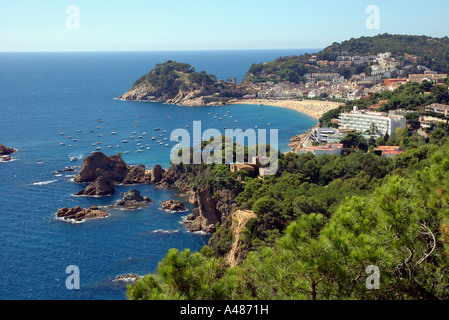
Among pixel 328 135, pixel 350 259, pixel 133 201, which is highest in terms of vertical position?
pixel 350 259

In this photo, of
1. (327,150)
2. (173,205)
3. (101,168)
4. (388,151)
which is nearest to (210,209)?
(173,205)

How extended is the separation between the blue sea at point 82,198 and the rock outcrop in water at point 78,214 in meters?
0.58

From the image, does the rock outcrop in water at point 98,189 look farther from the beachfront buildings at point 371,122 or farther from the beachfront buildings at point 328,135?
the beachfront buildings at point 371,122

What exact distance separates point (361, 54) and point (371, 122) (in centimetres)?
6079

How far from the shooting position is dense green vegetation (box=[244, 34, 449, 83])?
82375mm

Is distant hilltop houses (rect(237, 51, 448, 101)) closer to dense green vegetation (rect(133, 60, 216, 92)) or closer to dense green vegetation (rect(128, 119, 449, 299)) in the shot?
dense green vegetation (rect(133, 60, 216, 92))

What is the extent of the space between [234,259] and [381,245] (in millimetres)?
12857

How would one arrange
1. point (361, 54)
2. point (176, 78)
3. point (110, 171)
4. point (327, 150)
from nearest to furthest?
point (327, 150)
point (110, 171)
point (176, 78)
point (361, 54)

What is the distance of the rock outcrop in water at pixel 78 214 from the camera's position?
2608 cm

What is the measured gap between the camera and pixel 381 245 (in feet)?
20.9

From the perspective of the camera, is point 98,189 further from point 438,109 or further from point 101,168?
point 438,109

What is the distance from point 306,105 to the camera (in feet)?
211
